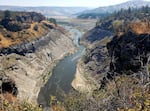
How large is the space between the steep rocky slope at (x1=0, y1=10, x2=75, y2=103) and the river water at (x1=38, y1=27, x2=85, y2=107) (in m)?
1.32

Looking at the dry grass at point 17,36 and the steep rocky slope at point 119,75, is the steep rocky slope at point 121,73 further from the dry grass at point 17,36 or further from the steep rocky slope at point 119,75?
the dry grass at point 17,36

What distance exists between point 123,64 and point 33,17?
7553 centimetres

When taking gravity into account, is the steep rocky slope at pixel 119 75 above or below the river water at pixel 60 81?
above

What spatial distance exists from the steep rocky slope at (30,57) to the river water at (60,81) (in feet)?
4.35

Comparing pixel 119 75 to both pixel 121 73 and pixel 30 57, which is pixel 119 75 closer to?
pixel 121 73

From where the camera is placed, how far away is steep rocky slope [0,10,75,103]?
2304 inches

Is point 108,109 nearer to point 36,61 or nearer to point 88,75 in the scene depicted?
point 88,75

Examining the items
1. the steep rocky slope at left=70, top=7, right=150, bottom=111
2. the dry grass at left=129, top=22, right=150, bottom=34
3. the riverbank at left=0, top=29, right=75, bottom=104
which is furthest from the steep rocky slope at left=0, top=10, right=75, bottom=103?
the dry grass at left=129, top=22, right=150, bottom=34

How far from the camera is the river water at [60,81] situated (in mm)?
54662

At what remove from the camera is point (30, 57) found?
74.2 metres

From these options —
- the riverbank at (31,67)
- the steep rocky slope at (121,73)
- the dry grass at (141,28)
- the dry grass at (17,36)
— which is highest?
the dry grass at (141,28)

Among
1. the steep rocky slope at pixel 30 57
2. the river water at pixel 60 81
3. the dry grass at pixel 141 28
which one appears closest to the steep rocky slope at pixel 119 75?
the dry grass at pixel 141 28

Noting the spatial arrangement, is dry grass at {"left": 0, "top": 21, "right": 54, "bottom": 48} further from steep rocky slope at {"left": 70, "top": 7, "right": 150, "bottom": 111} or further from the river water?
steep rocky slope at {"left": 70, "top": 7, "right": 150, "bottom": 111}

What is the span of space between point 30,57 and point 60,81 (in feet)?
44.3
